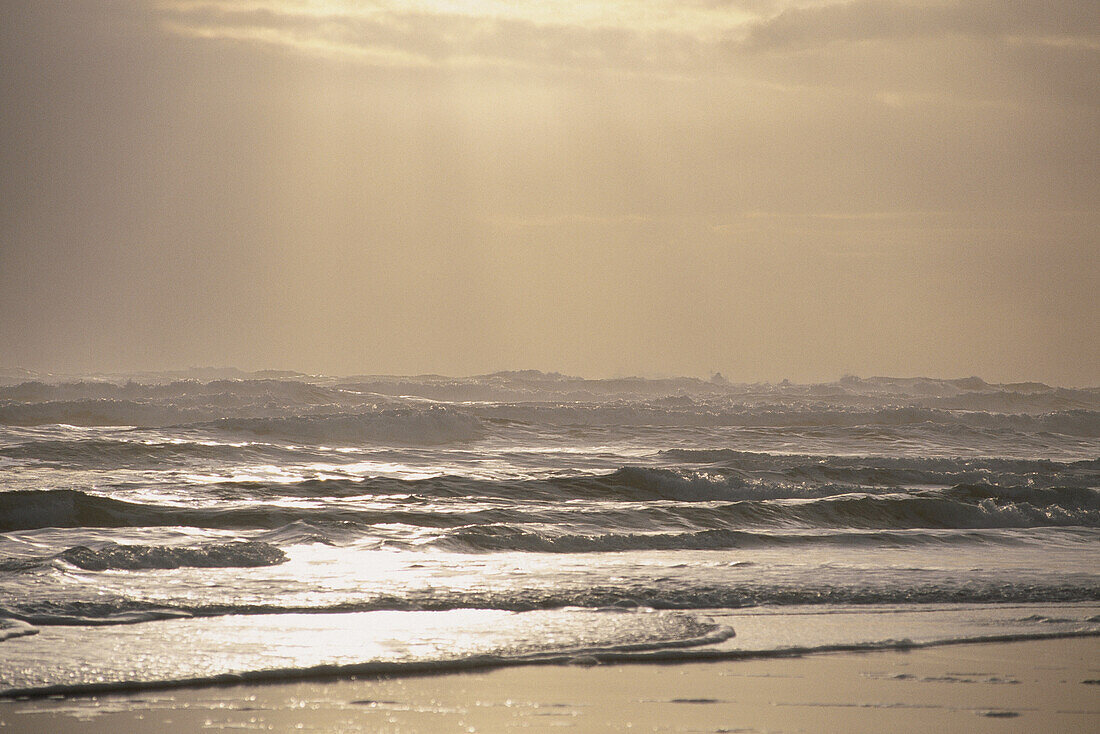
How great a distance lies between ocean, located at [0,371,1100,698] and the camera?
6.65 meters

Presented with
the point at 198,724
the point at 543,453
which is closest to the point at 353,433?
the point at 543,453

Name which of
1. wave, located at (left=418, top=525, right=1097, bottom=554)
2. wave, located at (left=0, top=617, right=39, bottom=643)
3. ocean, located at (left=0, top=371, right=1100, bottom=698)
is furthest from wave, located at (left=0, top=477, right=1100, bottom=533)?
wave, located at (left=0, top=617, right=39, bottom=643)

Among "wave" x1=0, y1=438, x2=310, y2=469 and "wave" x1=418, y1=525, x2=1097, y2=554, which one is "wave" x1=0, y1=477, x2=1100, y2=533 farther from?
"wave" x1=0, y1=438, x2=310, y2=469

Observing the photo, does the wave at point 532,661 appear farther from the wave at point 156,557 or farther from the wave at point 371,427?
the wave at point 371,427

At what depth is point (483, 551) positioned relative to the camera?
10297mm

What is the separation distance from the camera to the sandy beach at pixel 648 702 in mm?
5148

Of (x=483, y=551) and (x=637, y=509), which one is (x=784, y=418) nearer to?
(x=637, y=509)

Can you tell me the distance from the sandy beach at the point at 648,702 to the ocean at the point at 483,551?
0.28 meters

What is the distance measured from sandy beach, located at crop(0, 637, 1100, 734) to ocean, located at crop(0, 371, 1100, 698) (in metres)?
0.28

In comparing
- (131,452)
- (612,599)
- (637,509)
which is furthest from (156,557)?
(131,452)

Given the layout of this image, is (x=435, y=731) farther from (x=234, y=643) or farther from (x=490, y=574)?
(x=490, y=574)

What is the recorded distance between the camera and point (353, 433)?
2358 cm

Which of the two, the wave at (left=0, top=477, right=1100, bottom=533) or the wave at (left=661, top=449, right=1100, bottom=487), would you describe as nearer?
the wave at (left=0, top=477, right=1100, bottom=533)

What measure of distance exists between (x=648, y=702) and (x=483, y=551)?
4828 mm
